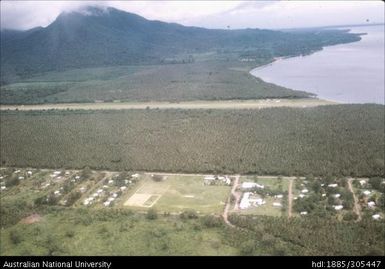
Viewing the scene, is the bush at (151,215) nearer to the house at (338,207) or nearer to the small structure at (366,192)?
the house at (338,207)

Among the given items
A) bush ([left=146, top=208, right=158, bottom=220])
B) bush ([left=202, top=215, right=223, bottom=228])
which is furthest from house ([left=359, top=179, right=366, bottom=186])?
bush ([left=146, top=208, right=158, bottom=220])

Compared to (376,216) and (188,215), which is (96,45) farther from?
(376,216)

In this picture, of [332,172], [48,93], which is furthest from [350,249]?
[48,93]

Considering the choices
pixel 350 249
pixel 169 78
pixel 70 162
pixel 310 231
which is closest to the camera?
pixel 350 249

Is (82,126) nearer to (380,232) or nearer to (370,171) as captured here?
(370,171)

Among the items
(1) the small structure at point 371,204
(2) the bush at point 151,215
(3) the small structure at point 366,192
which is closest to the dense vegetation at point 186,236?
(2) the bush at point 151,215

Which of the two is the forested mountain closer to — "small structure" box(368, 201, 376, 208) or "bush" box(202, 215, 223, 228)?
"bush" box(202, 215, 223, 228)
